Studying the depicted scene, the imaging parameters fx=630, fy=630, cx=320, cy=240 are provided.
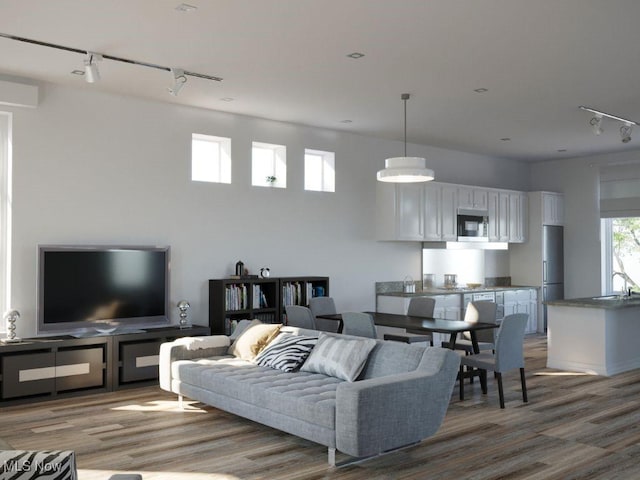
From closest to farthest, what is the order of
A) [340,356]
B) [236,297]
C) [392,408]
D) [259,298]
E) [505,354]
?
[392,408]
[340,356]
[505,354]
[236,297]
[259,298]

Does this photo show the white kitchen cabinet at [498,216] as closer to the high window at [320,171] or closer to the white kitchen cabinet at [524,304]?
the white kitchen cabinet at [524,304]

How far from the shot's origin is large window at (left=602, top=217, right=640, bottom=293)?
10.5 metres

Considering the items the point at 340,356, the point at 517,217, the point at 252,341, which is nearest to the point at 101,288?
the point at 252,341

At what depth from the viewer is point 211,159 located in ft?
25.4

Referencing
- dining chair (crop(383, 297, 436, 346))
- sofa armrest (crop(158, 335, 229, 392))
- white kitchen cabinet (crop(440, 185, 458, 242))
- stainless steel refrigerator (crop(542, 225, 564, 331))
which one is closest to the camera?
sofa armrest (crop(158, 335, 229, 392))

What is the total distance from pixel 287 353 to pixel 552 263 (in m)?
7.15

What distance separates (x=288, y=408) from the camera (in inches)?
170

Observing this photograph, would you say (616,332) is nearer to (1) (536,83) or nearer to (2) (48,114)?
(1) (536,83)

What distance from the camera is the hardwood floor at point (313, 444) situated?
13.3 feet

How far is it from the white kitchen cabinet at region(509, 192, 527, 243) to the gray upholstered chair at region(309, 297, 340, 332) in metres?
4.32

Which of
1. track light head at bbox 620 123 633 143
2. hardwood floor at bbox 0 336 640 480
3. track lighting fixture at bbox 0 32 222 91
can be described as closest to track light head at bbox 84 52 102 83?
track lighting fixture at bbox 0 32 222 91

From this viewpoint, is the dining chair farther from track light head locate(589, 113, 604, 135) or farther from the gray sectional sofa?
track light head locate(589, 113, 604, 135)

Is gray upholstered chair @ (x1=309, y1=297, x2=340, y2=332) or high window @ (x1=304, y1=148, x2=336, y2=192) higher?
high window @ (x1=304, y1=148, x2=336, y2=192)

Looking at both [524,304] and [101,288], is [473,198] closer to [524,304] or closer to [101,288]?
[524,304]
